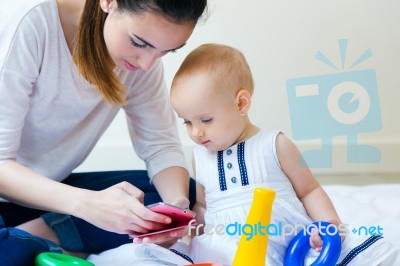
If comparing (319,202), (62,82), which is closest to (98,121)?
(62,82)

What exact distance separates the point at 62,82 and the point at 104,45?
11 cm

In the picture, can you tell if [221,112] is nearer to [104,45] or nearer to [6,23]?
[104,45]

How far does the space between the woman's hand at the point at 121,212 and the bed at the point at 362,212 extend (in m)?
0.07

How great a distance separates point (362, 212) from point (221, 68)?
47 cm

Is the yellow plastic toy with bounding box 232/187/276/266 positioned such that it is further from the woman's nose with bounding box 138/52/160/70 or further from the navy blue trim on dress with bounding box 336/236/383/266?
the woman's nose with bounding box 138/52/160/70

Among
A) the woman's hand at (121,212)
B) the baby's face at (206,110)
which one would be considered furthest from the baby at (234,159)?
the woman's hand at (121,212)

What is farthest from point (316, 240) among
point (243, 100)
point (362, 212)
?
point (362, 212)

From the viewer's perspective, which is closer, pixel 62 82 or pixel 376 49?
pixel 62 82

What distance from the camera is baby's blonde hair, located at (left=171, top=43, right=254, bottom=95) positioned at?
825mm

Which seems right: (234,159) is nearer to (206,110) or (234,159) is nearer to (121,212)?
(206,110)

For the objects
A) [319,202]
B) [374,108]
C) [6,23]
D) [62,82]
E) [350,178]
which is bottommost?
[350,178]

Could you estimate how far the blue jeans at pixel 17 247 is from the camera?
0.77m

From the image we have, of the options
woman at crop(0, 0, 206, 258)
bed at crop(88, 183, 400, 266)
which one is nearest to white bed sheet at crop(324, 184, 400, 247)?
bed at crop(88, 183, 400, 266)

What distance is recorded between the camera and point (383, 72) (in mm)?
→ 1504
